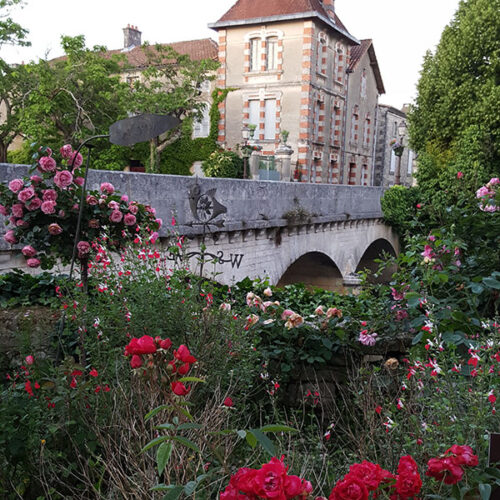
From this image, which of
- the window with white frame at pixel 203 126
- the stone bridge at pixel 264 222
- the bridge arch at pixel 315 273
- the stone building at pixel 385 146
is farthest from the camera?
the stone building at pixel 385 146

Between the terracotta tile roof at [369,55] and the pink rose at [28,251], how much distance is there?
2402 centimetres

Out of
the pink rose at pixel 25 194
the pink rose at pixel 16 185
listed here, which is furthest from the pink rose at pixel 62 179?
the pink rose at pixel 16 185

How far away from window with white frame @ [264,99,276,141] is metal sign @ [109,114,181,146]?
20.2 m

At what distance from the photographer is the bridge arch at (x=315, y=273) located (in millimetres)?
14765

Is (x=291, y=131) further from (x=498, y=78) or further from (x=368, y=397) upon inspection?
(x=368, y=397)

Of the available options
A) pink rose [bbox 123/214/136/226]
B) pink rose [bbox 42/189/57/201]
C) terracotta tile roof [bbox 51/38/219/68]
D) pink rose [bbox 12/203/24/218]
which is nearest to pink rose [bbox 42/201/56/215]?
pink rose [bbox 42/189/57/201]

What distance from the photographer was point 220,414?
2467mm

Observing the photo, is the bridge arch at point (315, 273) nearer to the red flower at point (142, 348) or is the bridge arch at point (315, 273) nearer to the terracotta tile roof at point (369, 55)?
the red flower at point (142, 348)

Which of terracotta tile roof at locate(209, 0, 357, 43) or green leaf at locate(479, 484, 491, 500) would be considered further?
terracotta tile roof at locate(209, 0, 357, 43)

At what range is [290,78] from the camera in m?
22.4

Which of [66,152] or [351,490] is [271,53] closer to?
[66,152]

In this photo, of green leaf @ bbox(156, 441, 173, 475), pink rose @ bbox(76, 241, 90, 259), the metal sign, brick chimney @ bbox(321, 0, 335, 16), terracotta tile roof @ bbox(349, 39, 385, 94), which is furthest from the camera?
terracotta tile roof @ bbox(349, 39, 385, 94)

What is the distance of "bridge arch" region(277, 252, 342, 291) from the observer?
14765mm

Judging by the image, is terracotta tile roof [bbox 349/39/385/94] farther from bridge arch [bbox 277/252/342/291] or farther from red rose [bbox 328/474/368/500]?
red rose [bbox 328/474/368/500]
